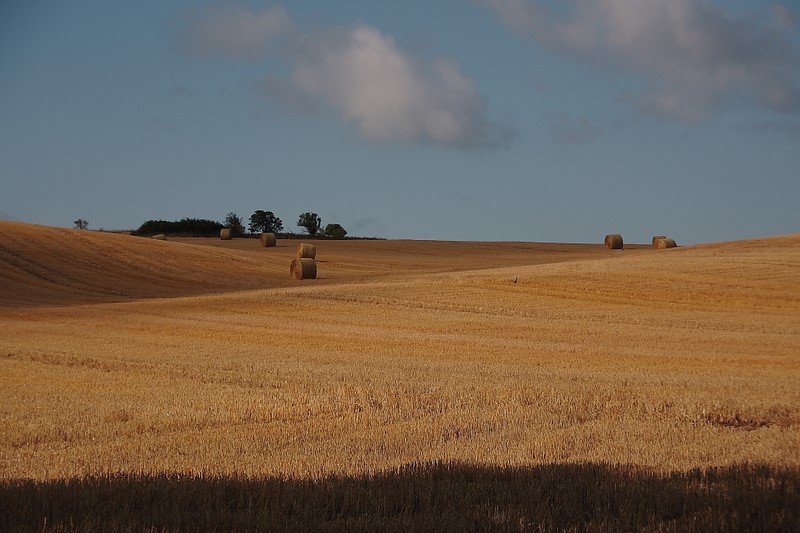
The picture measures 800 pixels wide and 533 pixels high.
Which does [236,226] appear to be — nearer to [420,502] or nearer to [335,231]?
[335,231]

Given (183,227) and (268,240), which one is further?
(183,227)

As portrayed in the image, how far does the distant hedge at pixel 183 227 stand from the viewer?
83.4 meters

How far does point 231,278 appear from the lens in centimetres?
4334

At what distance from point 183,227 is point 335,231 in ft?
53.8

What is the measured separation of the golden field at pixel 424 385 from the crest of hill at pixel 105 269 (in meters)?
0.61

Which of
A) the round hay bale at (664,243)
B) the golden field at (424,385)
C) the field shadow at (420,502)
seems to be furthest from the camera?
the round hay bale at (664,243)

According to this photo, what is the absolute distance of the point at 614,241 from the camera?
63250mm

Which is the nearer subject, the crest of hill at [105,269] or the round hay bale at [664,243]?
the crest of hill at [105,269]

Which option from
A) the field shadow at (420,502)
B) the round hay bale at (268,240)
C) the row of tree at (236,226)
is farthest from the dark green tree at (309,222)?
the field shadow at (420,502)

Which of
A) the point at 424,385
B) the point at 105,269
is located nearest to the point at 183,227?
the point at 105,269

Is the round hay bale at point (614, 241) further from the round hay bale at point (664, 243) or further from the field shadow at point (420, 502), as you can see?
the field shadow at point (420, 502)

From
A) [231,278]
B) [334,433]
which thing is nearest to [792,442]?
[334,433]

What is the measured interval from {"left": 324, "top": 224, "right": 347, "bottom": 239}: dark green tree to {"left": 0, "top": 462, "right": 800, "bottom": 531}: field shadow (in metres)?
79.7

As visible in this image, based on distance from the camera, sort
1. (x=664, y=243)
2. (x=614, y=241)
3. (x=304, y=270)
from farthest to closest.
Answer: (x=614, y=241) → (x=664, y=243) → (x=304, y=270)
